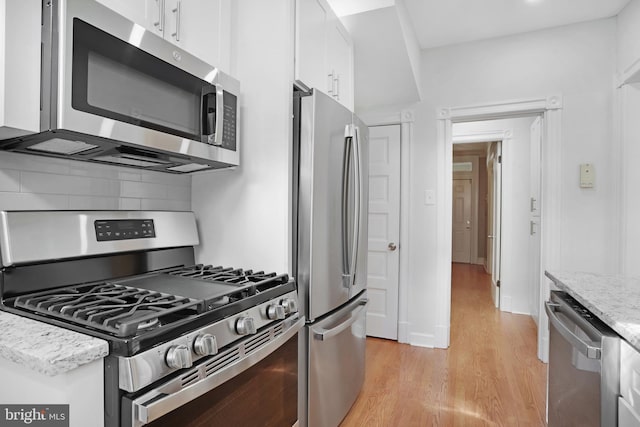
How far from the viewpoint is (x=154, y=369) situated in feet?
2.64

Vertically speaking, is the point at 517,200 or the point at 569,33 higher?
the point at 569,33

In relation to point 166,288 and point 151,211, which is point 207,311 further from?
point 151,211

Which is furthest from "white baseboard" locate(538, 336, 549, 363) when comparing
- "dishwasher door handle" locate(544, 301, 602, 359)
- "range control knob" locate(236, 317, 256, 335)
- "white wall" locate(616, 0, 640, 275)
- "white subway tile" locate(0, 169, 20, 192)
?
"white subway tile" locate(0, 169, 20, 192)

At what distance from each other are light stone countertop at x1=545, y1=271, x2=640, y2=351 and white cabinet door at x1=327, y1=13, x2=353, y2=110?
1.45 meters

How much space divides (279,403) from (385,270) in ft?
6.97

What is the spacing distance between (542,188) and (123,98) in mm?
2993

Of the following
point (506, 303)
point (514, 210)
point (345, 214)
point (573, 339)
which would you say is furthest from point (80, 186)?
point (506, 303)

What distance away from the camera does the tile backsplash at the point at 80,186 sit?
3.82 feet

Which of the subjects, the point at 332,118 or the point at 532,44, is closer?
the point at 332,118

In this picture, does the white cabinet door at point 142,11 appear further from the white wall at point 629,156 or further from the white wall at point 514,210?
the white wall at point 514,210

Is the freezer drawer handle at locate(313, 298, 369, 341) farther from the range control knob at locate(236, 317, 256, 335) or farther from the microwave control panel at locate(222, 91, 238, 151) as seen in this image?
the microwave control panel at locate(222, 91, 238, 151)

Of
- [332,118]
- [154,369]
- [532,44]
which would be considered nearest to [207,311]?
[154,369]

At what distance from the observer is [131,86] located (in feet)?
3.71
